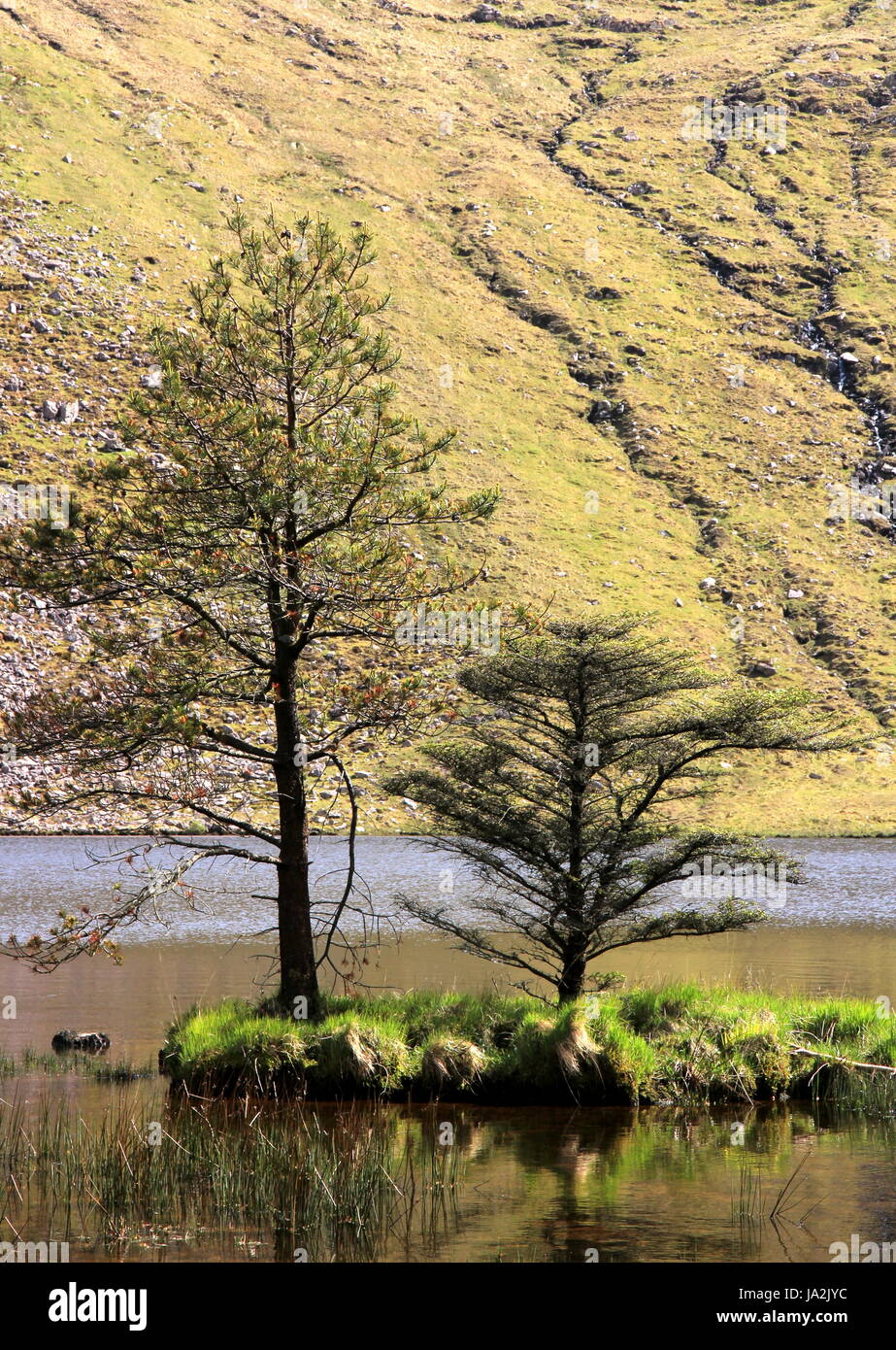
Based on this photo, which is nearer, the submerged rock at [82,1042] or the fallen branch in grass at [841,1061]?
the fallen branch in grass at [841,1061]

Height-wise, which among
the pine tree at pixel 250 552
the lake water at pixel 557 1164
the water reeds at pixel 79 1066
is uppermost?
the pine tree at pixel 250 552

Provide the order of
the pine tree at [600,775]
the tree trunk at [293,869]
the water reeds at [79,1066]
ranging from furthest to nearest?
1. the pine tree at [600,775]
2. the water reeds at [79,1066]
3. the tree trunk at [293,869]

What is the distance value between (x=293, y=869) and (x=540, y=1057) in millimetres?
4024

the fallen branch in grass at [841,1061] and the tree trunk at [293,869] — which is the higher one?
the tree trunk at [293,869]

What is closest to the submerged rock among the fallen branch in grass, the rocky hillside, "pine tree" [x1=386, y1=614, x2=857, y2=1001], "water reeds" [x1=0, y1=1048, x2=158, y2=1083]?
"water reeds" [x1=0, y1=1048, x2=158, y2=1083]

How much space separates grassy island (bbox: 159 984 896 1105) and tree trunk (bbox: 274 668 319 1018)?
0.48m

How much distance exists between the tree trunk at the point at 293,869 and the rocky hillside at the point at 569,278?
55.6 metres

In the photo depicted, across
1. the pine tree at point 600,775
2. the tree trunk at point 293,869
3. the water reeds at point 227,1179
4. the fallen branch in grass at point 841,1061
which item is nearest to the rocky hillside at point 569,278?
the pine tree at point 600,775

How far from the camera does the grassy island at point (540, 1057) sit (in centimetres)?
1638

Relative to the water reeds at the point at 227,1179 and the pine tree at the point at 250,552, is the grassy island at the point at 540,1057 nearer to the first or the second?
the pine tree at the point at 250,552

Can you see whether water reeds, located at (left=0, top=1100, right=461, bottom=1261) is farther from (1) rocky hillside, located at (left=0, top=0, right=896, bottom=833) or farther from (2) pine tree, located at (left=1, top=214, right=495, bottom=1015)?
(1) rocky hillside, located at (left=0, top=0, right=896, bottom=833)

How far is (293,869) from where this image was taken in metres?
17.0

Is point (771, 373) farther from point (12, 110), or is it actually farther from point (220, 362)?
point (220, 362)

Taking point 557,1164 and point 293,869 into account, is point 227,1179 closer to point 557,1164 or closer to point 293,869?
point 557,1164
